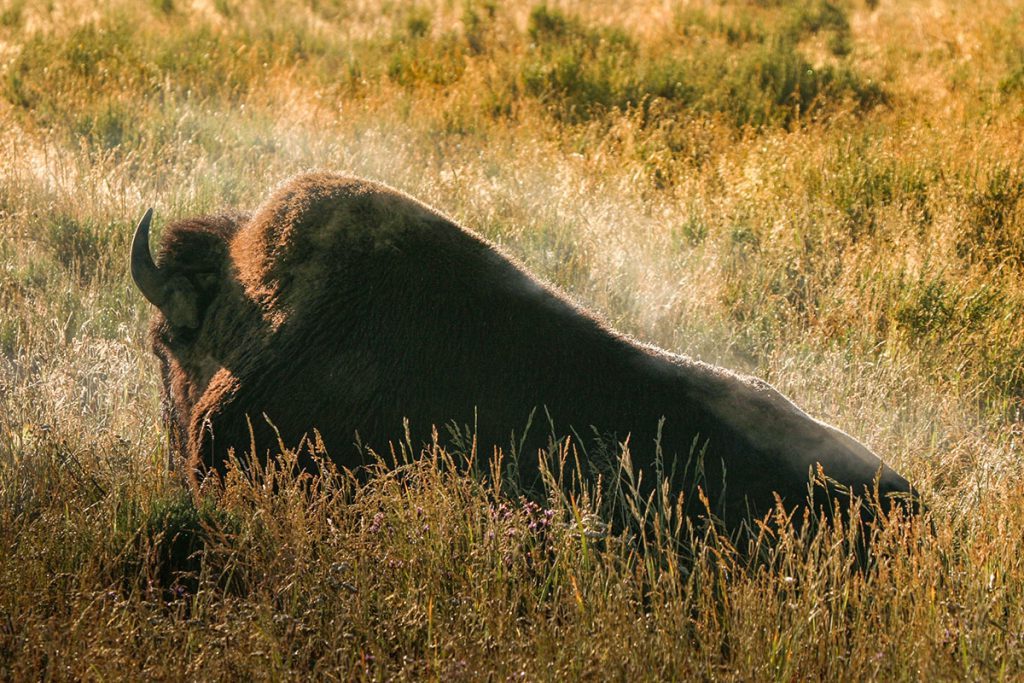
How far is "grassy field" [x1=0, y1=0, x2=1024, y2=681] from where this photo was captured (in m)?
2.85

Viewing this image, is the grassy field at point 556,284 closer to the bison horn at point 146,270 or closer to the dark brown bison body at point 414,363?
the dark brown bison body at point 414,363

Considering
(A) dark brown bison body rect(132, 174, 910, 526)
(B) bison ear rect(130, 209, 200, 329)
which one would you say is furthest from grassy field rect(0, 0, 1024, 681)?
(B) bison ear rect(130, 209, 200, 329)

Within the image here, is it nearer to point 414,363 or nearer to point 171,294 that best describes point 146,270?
point 171,294

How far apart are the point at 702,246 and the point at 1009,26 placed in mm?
10552

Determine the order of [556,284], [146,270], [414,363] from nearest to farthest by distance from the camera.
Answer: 1. [414,363]
2. [146,270]
3. [556,284]

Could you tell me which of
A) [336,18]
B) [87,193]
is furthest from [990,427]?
[336,18]

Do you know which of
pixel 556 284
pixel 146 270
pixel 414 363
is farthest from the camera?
pixel 556 284

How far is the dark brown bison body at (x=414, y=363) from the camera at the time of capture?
350 centimetres

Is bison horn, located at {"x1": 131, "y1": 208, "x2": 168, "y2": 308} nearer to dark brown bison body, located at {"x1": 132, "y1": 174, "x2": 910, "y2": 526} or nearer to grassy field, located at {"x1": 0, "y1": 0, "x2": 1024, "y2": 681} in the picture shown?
dark brown bison body, located at {"x1": 132, "y1": 174, "x2": 910, "y2": 526}

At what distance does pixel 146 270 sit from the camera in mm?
3863

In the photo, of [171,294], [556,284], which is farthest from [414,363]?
[556,284]

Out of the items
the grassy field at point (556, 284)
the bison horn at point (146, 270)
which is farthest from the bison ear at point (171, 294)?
the grassy field at point (556, 284)

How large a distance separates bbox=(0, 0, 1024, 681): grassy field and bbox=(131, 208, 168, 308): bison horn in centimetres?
58

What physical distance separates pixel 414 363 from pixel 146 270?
1007 millimetres
